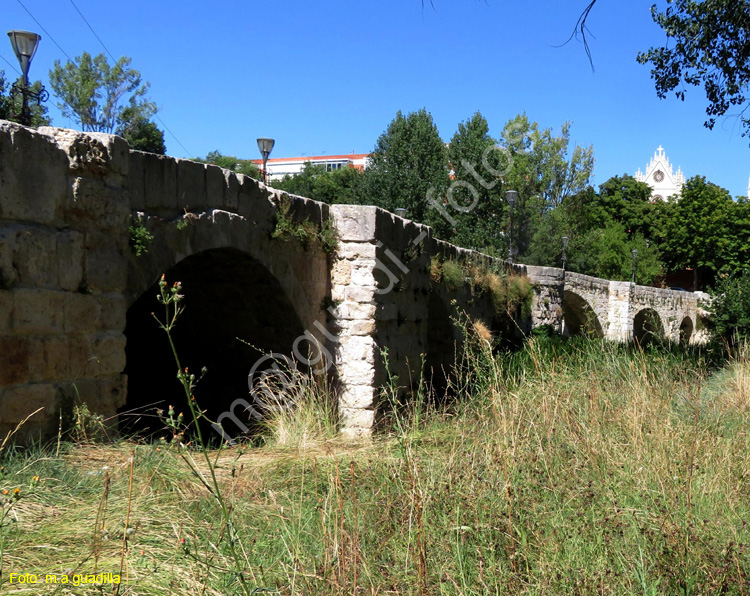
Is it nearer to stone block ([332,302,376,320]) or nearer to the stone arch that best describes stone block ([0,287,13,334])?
stone block ([332,302,376,320])

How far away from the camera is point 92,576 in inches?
99.6

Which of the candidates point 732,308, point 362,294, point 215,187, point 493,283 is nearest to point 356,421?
point 362,294

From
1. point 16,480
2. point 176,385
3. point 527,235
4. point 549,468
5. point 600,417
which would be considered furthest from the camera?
point 527,235

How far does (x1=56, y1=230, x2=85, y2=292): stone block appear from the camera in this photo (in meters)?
4.00

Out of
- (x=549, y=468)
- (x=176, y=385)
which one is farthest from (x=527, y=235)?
(x=549, y=468)

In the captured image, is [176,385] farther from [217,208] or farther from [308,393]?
[217,208]

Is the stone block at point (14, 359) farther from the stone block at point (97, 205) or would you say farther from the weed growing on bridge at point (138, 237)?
the weed growing on bridge at point (138, 237)

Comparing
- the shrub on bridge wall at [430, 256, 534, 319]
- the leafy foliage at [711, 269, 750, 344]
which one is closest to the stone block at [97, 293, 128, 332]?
the shrub on bridge wall at [430, 256, 534, 319]

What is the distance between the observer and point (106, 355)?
14.1ft

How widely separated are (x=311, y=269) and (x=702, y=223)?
37804 millimetres

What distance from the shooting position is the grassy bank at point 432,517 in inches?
108

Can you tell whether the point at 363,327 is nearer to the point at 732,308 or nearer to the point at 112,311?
the point at 112,311

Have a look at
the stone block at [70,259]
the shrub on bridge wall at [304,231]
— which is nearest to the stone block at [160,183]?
the stone block at [70,259]

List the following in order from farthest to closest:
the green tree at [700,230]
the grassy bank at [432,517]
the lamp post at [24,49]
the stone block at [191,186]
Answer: the green tree at [700,230], the lamp post at [24,49], the stone block at [191,186], the grassy bank at [432,517]
